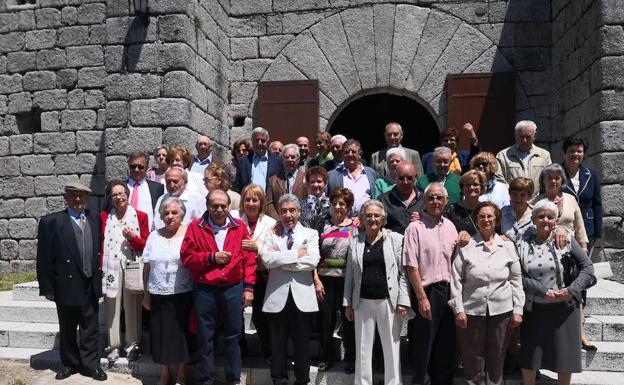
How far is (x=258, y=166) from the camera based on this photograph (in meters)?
5.82

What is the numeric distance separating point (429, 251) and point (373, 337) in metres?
0.74

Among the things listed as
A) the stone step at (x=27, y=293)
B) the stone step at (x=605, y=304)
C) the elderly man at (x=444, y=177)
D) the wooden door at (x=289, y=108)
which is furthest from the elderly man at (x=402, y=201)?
the stone step at (x=27, y=293)

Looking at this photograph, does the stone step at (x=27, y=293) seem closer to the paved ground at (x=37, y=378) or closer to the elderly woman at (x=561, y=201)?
the paved ground at (x=37, y=378)

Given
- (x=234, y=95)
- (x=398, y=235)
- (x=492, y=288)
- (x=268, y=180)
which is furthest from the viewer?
(x=234, y=95)

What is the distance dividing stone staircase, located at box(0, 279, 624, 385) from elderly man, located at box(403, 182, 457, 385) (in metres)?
0.27

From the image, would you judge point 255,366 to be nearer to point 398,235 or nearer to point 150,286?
point 150,286

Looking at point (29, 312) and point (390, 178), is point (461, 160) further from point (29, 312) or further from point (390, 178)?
point (29, 312)

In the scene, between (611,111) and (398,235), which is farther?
(611,111)

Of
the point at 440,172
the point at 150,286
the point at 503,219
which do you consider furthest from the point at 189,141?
the point at 503,219

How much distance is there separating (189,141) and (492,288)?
3.95m

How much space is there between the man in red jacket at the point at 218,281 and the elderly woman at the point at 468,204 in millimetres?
1586

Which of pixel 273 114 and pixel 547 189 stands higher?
pixel 273 114

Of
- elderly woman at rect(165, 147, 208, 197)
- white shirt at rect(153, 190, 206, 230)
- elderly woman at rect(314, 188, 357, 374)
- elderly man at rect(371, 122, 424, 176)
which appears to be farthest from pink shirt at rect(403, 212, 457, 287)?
Answer: elderly woman at rect(165, 147, 208, 197)

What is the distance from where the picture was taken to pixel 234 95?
7.87 meters
